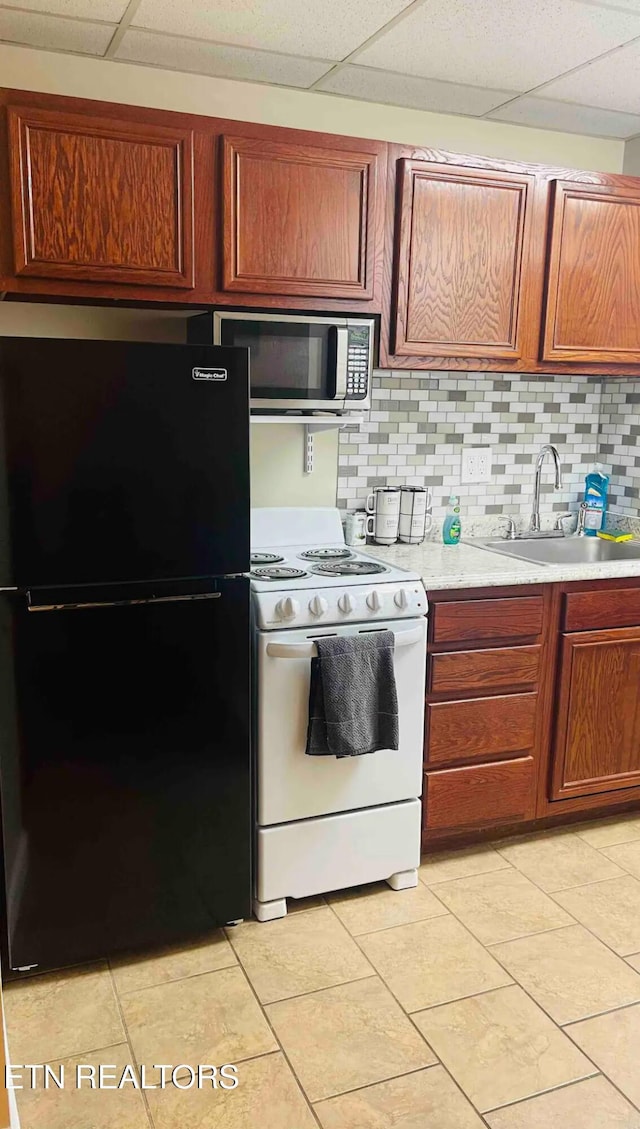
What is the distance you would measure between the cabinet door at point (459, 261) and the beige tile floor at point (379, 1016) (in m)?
1.77

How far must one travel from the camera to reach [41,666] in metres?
2.10

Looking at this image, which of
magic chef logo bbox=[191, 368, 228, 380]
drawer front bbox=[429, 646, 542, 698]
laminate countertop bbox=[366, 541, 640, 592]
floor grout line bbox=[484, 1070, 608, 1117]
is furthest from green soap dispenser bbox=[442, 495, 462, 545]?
floor grout line bbox=[484, 1070, 608, 1117]

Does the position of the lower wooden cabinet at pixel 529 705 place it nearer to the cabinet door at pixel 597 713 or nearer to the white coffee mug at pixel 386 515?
the cabinet door at pixel 597 713

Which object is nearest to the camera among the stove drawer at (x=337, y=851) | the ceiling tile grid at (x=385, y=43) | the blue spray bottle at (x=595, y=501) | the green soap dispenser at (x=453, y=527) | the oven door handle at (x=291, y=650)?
the ceiling tile grid at (x=385, y=43)

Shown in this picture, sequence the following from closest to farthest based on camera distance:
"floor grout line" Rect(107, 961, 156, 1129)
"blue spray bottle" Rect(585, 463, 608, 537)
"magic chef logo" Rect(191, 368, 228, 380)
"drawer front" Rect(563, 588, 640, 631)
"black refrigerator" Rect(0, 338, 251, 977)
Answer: "floor grout line" Rect(107, 961, 156, 1129), "black refrigerator" Rect(0, 338, 251, 977), "magic chef logo" Rect(191, 368, 228, 380), "drawer front" Rect(563, 588, 640, 631), "blue spray bottle" Rect(585, 463, 608, 537)

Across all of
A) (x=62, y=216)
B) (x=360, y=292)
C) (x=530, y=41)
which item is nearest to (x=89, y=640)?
(x=62, y=216)

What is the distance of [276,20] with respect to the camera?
92.4 inches

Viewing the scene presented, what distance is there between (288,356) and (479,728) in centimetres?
132

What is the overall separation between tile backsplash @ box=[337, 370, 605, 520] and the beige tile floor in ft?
4.75

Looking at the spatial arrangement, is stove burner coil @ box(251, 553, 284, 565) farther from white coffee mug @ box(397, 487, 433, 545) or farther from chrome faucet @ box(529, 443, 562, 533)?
chrome faucet @ box(529, 443, 562, 533)

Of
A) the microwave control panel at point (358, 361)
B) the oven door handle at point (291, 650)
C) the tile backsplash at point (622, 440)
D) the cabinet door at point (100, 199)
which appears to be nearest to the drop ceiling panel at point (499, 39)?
the cabinet door at point (100, 199)

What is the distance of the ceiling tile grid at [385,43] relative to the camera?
228 centimetres

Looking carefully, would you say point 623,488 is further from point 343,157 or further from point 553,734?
point 343,157

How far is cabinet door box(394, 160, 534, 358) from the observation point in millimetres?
2744
